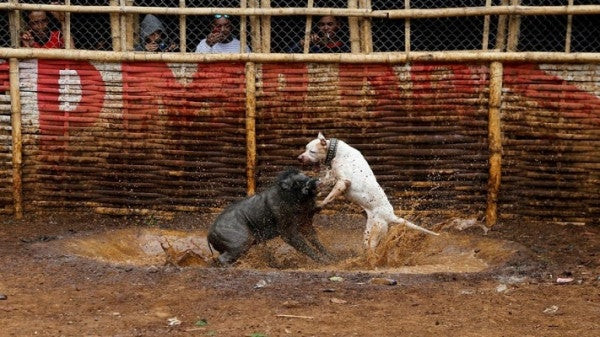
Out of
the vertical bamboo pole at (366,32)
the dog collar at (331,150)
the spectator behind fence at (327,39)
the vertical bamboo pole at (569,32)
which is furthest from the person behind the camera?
the spectator behind fence at (327,39)

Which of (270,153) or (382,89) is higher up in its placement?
(382,89)

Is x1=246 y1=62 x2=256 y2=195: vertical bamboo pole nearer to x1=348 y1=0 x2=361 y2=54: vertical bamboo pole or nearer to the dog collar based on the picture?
x1=348 y1=0 x2=361 y2=54: vertical bamboo pole

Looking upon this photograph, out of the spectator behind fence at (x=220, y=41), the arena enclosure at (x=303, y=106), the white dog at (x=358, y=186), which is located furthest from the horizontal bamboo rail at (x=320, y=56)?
the white dog at (x=358, y=186)

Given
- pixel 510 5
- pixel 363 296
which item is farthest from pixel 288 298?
pixel 510 5

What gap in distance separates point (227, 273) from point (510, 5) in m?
4.38

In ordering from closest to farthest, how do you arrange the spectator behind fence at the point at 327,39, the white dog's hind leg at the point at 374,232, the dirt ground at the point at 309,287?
the dirt ground at the point at 309,287 → the white dog's hind leg at the point at 374,232 → the spectator behind fence at the point at 327,39

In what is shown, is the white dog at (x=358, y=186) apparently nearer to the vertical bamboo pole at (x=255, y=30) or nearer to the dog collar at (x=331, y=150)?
the dog collar at (x=331, y=150)

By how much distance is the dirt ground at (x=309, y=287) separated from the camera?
22.9 feet

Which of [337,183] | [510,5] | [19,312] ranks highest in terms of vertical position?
[510,5]

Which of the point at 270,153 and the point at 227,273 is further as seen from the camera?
the point at 270,153

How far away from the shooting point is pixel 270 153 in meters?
11.1

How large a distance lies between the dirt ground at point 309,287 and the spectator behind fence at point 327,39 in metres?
2.07

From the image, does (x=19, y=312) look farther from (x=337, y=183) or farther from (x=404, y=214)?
(x=404, y=214)

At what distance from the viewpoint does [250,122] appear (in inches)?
431
